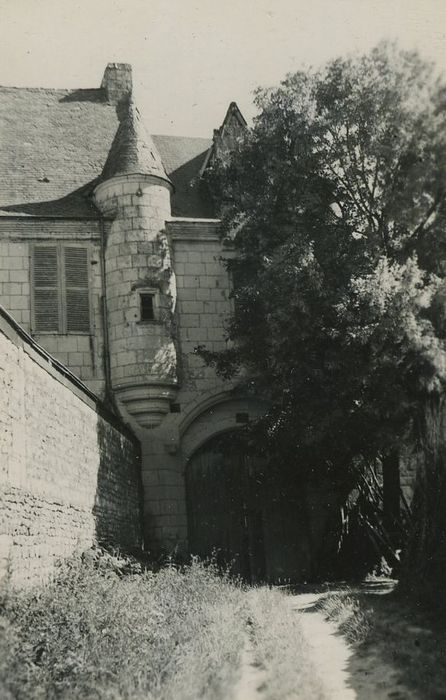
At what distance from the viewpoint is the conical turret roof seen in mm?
16664

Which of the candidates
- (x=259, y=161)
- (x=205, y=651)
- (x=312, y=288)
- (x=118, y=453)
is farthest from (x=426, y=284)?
(x=205, y=651)

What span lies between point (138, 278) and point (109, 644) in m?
10.8

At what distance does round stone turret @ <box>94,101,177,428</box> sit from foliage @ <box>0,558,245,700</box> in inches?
309

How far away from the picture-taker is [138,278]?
16531 mm

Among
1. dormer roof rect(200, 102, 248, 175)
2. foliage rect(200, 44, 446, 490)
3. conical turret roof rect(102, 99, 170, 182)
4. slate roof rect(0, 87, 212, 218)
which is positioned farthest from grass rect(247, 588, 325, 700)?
dormer roof rect(200, 102, 248, 175)

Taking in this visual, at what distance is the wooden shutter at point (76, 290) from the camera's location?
16656mm

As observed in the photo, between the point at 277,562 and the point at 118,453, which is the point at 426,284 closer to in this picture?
the point at 118,453

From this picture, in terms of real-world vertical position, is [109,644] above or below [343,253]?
below

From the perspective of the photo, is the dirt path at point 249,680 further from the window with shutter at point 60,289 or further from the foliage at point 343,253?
the window with shutter at point 60,289

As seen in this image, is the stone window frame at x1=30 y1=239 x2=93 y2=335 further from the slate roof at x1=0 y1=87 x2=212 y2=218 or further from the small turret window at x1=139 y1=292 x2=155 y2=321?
the small turret window at x1=139 y1=292 x2=155 y2=321

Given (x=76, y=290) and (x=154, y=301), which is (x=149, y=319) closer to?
(x=154, y=301)

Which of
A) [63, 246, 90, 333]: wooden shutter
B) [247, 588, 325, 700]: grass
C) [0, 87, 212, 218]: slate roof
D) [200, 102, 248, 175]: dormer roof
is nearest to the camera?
[247, 588, 325, 700]: grass

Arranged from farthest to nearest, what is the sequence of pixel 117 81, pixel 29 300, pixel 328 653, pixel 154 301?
pixel 117 81
pixel 154 301
pixel 29 300
pixel 328 653

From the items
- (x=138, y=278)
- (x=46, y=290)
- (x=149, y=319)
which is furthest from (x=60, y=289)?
(x=149, y=319)
